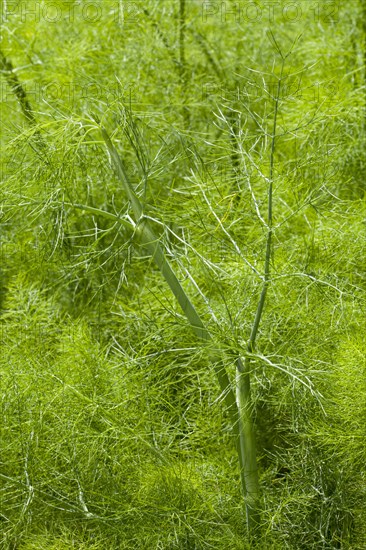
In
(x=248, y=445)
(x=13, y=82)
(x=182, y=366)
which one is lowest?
(x=248, y=445)

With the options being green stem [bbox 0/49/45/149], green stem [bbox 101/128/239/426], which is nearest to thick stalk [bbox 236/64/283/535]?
green stem [bbox 101/128/239/426]

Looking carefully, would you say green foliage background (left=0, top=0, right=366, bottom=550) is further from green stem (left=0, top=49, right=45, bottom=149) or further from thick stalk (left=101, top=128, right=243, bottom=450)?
green stem (left=0, top=49, right=45, bottom=149)

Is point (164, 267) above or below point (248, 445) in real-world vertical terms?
above

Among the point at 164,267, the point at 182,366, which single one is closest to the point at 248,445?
the point at 182,366

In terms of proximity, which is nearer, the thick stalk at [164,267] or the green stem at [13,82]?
the thick stalk at [164,267]

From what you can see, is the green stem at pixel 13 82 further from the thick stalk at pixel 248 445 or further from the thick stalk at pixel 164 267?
the thick stalk at pixel 248 445

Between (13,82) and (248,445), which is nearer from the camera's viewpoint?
(248,445)

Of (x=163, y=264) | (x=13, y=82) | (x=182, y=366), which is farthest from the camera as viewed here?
(x=13, y=82)

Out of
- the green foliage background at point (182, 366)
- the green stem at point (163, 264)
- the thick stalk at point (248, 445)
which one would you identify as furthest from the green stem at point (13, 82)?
the thick stalk at point (248, 445)

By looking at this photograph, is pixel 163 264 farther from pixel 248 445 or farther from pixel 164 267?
pixel 248 445

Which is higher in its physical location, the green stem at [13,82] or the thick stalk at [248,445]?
the green stem at [13,82]

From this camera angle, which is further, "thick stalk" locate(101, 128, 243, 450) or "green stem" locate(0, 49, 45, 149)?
"green stem" locate(0, 49, 45, 149)

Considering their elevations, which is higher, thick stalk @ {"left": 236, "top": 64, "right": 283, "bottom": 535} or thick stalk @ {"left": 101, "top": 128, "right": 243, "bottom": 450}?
thick stalk @ {"left": 101, "top": 128, "right": 243, "bottom": 450}

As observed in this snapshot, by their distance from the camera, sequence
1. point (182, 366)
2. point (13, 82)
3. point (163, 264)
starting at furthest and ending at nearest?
point (13, 82), point (182, 366), point (163, 264)
